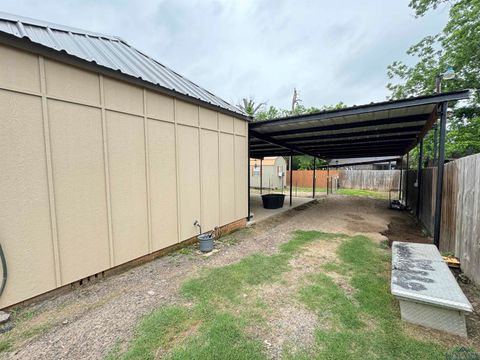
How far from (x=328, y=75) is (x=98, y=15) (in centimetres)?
1962

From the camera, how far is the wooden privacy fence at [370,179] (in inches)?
693

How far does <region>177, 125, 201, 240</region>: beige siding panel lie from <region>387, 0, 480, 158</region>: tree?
28.5ft

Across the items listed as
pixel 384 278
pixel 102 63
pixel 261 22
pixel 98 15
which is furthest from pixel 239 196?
pixel 261 22

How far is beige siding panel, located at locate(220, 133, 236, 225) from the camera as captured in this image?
545cm

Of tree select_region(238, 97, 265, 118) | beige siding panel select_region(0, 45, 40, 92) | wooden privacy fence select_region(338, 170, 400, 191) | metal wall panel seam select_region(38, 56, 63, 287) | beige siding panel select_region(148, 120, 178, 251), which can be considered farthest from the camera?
tree select_region(238, 97, 265, 118)

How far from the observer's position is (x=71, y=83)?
2756mm

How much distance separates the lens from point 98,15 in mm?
7043

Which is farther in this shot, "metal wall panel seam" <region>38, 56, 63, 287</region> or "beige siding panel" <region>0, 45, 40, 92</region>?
"metal wall panel seam" <region>38, 56, 63, 287</region>

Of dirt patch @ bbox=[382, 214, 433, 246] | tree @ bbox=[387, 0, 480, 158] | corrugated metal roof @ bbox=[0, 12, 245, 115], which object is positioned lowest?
dirt patch @ bbox=[382, 214, 433, 246]

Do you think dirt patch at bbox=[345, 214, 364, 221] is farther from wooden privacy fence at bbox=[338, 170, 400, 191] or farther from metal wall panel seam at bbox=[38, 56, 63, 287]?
wooden privacy fence at bbox=[338, 170, 400, 191]

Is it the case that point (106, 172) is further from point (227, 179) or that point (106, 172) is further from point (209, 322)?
point (227, 179)

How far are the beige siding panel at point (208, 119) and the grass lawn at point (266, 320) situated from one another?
3.06 m

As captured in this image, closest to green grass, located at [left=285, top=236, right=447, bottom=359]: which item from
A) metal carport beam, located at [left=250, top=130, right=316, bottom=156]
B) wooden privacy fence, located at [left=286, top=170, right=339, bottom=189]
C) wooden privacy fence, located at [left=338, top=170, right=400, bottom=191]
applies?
metal carport beam, located at [left=250, top=130, right=316, bottom=156]

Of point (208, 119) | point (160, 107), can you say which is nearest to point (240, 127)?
point (208, 119)
